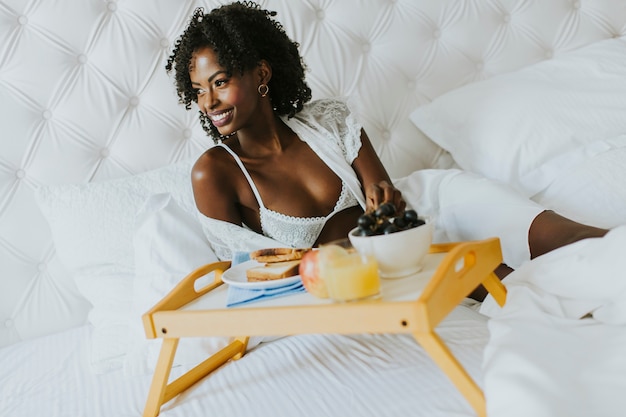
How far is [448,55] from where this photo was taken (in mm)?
1889

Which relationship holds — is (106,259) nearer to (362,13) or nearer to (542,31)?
(362,13)

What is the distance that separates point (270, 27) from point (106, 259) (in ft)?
2.10

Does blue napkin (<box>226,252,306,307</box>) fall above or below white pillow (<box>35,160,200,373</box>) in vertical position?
below

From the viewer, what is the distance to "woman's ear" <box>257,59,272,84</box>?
1451 mm

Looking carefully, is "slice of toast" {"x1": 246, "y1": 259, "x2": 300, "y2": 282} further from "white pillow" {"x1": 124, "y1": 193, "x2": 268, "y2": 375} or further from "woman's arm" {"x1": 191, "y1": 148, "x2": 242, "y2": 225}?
"woman's arm" {"x1": 191, "y1": 148, "x2": 242, "y2": 225}

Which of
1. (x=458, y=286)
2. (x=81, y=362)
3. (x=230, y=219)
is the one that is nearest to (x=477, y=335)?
(x=458, y=286)

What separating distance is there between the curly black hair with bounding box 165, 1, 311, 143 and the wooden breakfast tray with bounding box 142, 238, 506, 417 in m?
0.52

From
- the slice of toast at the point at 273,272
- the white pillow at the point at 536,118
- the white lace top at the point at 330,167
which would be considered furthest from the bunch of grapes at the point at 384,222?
the white pillow at the point at 536,118

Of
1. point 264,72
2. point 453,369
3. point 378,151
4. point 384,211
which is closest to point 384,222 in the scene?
point 384,211

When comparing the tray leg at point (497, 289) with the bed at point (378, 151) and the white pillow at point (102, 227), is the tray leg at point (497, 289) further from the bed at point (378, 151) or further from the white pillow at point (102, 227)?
the white pillow at point (102, 227)

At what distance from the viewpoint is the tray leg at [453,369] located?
791 mm

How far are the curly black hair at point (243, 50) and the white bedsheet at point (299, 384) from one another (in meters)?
0.59

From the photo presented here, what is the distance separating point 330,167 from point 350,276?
0.64 m

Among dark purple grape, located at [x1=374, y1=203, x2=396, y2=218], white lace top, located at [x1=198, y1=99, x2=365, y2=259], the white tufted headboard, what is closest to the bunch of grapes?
dark purple grape, located at [x1=374, y1=203, x2=396, y2=218]
